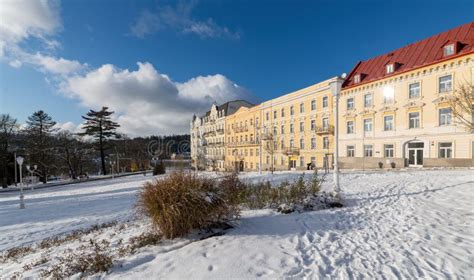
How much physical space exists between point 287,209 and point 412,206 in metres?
4.06

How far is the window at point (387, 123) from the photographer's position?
80.1ft

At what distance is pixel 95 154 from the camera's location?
50.1 metres

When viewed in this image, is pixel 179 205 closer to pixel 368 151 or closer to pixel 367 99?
pixel 368 151

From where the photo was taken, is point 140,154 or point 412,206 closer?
point 412,206

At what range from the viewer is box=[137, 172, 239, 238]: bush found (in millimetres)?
4887

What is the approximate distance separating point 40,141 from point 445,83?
56484 millimetres

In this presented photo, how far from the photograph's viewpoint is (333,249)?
4.49 m

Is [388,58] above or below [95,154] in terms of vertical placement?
above

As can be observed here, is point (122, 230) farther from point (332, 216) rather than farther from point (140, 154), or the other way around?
point (140, 154)

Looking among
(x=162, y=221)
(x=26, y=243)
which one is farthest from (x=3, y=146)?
(x=162, y=221)

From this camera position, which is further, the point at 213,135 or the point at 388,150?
the point at 213,135

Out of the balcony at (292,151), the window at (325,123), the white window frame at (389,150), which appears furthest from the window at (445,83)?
the balcony at (292,151)

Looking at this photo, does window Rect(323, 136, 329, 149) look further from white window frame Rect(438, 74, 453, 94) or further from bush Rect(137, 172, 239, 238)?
bush Rect(137, 172, 239, 238)

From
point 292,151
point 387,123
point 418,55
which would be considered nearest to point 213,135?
point 292,151
